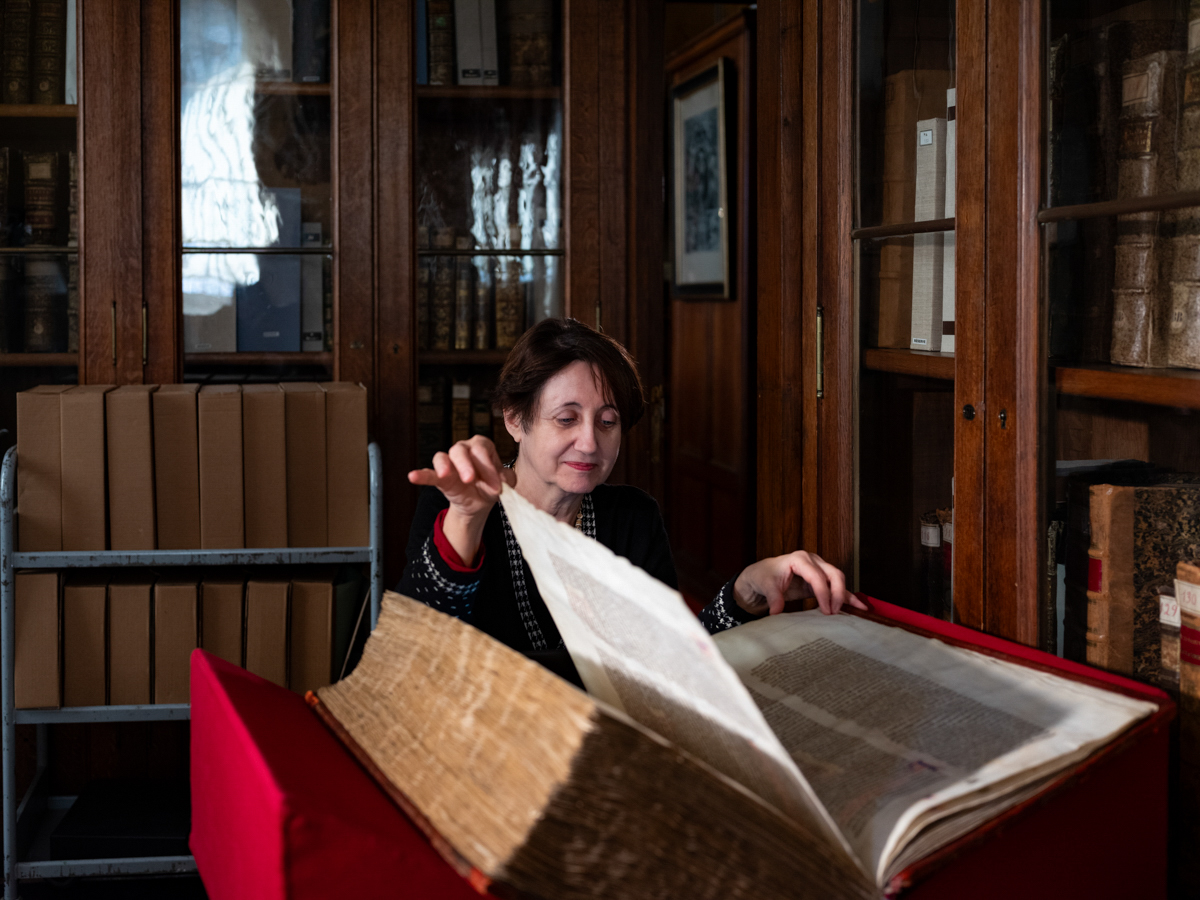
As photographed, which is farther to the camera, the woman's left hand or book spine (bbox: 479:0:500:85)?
book spine (bbox: 479:0:500:85)

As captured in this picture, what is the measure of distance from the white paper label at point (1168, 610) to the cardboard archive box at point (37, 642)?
189 cm

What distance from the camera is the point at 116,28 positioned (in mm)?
2277

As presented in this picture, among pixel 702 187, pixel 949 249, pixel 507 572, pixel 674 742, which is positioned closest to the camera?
pixel 674 742

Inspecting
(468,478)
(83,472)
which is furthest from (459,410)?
(468,478)

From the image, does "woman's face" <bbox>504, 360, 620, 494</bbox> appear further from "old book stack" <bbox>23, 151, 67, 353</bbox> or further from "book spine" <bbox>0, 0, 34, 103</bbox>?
"book spine" <bbox>0, 0, 34, 103</bbox>

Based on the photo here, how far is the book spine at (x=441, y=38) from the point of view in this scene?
2416mm

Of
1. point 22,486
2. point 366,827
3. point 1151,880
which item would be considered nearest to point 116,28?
→ point 22,486

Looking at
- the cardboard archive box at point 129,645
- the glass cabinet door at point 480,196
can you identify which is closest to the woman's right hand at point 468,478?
the cardboard archive box at point 129,645

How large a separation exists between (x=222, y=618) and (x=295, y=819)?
1671mm

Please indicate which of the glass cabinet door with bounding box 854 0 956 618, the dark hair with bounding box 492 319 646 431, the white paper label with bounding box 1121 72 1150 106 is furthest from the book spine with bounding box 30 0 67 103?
the white paper label with bounding box 1121 72 1150 106

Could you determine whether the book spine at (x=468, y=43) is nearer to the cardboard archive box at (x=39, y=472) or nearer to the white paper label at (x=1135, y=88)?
the cardboard archive box at (x=39, y=472)

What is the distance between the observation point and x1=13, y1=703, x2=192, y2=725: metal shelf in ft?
6.86

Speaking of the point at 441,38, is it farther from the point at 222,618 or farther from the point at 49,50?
the point at 222,618

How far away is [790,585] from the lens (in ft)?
4.22
